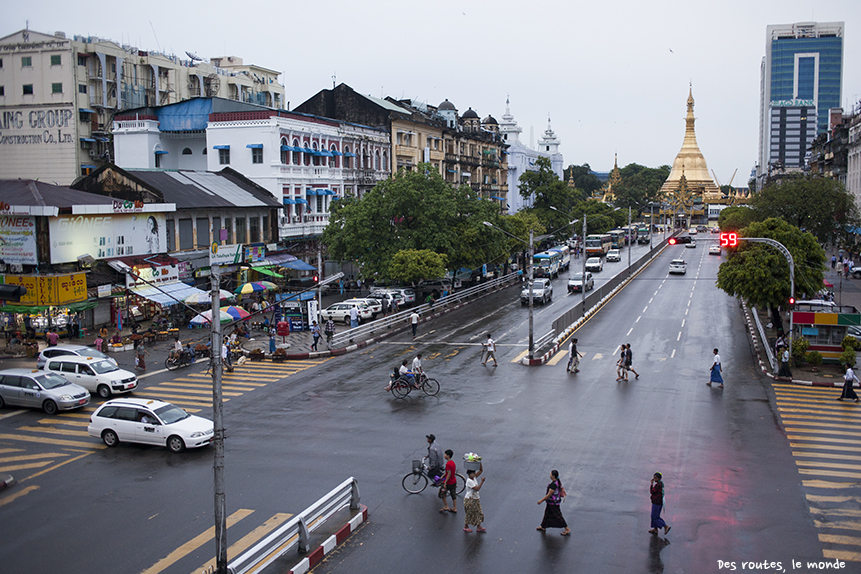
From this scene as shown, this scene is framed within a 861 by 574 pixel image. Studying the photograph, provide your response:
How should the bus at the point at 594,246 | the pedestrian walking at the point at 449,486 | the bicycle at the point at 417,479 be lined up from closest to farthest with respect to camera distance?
Result: the pedestrian walking at the point at 449,486 < the bicycle at the point at 417,479 < the bus at the point at 594,246

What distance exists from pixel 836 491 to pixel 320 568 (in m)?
12.3

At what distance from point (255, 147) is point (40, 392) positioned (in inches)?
1227

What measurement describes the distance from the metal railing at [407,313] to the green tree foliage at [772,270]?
59.2 ft

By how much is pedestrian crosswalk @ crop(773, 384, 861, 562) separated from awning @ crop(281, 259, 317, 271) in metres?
33.3

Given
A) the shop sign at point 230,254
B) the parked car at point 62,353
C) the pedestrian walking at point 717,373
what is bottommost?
the pedestrian walking at point 717,373

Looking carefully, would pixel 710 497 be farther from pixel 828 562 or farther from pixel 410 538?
pixel 410 538

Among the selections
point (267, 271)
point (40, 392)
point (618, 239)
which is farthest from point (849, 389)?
point (618, 239)

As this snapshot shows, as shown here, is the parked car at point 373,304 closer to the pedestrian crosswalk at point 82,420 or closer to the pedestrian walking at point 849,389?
the pedestrian crosswalk at point 82,420

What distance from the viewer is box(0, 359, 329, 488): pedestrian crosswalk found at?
20094 mm

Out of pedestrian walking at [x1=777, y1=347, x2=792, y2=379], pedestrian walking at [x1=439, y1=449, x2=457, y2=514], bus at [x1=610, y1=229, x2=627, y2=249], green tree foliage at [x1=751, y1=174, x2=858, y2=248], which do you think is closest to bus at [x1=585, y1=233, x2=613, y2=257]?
bus at [x1=610, y1=229, x2=627, y2=249]

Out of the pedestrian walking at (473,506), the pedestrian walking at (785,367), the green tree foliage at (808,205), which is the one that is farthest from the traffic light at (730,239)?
the green tree foliage at (808,205)

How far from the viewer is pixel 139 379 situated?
29953mm

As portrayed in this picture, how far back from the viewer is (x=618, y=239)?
10262cm

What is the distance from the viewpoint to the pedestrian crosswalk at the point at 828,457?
1483 centimetres
